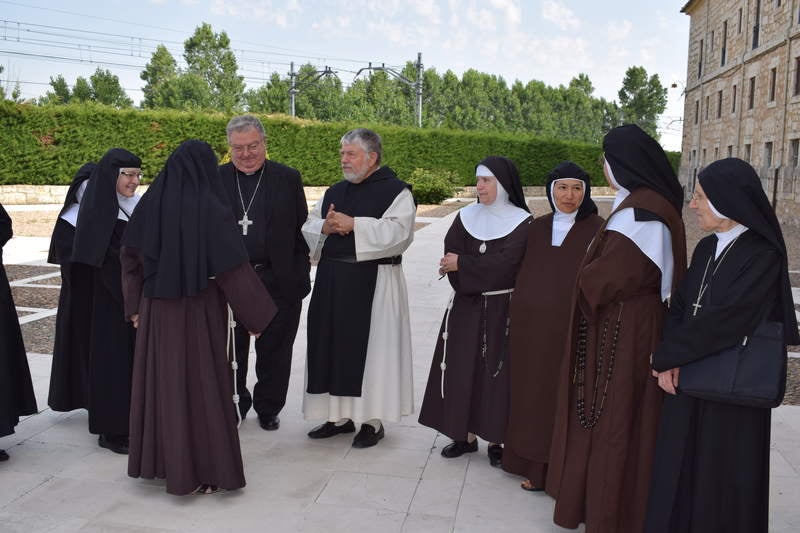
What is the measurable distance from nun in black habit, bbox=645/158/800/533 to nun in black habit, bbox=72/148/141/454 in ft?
10.1

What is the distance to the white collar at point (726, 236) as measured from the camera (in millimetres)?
2898

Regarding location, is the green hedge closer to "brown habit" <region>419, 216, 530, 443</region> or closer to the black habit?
the black habit

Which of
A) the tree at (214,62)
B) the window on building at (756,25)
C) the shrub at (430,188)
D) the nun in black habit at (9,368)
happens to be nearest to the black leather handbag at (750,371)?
the nun in black habit at (9,368)

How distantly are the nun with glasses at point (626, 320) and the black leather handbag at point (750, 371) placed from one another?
416 mm

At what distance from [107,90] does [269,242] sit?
2521 inches

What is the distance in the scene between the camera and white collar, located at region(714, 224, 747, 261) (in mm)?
2898

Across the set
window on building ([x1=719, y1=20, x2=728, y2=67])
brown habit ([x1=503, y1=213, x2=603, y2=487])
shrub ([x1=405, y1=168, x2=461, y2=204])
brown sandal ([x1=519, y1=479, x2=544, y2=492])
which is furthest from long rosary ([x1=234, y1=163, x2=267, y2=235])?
window on building ([x1=719, y1=20, x2=728, y2=67])

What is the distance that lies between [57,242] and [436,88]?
2975 inches

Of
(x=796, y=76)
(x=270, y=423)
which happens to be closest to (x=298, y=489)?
(x=270, y=423)

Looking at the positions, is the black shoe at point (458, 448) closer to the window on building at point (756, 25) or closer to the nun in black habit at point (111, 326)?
the nun in black habit at point (111, 326)

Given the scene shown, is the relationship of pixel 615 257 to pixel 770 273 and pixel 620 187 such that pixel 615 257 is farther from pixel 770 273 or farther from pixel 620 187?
pixel 770 273

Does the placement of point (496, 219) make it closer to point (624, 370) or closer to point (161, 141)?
point (624, 370)

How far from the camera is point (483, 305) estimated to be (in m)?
4.32

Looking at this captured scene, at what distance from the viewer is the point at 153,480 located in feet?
13.6
